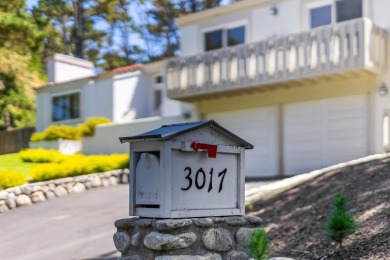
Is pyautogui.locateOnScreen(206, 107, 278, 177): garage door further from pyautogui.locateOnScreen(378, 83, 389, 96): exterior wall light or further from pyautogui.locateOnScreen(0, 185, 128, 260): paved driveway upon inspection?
pyautogui.locateOnScreen(0, 185, 128, 260): paved driveway

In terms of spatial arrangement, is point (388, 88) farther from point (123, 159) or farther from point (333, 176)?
point (123, 159)

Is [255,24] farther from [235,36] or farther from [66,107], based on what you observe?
[66,107]

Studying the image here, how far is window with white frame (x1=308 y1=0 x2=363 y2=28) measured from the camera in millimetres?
16797

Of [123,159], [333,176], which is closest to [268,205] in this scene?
[333,176]

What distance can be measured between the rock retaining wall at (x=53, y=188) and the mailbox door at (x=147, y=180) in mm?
9970

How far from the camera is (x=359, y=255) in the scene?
5660 mm

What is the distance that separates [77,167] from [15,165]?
9.41 feet

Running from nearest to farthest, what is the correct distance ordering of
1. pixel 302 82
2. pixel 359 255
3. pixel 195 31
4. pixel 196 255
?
pixel 196 255, pixel 359 255, pixel 302 82, pixel 195 31

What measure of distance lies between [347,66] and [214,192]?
11401mm

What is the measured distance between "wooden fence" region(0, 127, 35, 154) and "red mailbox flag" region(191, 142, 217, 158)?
2117 centimetres

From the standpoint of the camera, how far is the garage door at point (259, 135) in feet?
58.7

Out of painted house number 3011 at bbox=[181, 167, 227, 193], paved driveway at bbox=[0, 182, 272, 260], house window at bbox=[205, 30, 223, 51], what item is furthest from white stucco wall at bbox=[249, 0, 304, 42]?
painted house number 3011 at bbox=[181, 167, 227, 193]

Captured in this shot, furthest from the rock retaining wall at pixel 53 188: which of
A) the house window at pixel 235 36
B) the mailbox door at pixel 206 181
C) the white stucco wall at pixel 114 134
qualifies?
the mailbox door at pixel 206 181

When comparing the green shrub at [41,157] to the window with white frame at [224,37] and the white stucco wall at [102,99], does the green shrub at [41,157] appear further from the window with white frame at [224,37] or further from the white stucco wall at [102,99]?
the window with white frame at [224,37]
